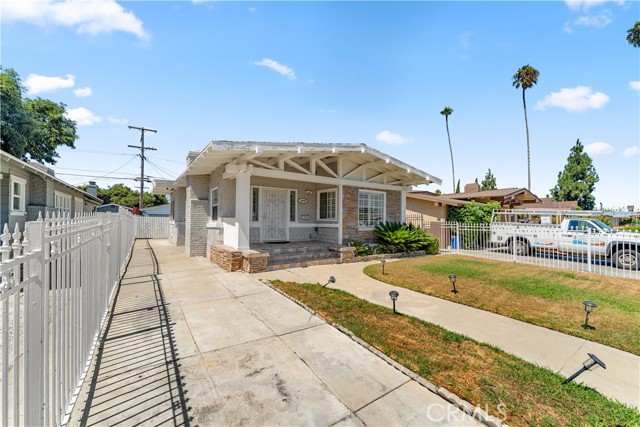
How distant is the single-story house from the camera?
902 cm

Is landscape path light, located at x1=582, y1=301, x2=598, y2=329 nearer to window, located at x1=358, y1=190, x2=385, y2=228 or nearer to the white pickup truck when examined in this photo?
the white pickup truck

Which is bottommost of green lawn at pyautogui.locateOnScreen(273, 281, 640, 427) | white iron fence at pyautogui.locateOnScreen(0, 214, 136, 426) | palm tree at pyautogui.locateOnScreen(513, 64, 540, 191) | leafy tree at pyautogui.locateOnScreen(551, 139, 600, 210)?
green lawn at pyautogui.locateOnScreen(273, 281, 640, 427)

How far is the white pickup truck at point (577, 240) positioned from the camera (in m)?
9.73

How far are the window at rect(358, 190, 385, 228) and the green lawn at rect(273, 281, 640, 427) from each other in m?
7.64

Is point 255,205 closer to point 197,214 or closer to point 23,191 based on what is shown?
point 197,214

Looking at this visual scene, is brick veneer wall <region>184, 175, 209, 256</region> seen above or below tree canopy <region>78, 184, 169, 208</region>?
below

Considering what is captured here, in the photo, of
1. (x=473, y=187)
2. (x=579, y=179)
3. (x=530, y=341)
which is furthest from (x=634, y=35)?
(x=579, y=179)

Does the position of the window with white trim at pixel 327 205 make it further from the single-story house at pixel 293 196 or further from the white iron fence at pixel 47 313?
the white iron fence at pixel 47 313

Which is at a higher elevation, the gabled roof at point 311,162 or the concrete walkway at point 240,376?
the gabled roof at point 311,162

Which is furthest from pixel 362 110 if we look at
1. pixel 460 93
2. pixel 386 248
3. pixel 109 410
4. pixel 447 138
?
pixel 447 138

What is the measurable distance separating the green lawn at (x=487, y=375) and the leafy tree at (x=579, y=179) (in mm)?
43769

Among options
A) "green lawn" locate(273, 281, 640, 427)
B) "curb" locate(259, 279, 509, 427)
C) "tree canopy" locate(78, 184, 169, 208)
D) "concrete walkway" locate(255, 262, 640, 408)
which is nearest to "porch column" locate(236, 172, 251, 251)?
"concrete walkway" locate(255, 262, 640, 408)

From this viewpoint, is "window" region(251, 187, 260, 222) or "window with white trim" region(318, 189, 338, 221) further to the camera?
"window with white trim" region(318, 189, 338, 221)

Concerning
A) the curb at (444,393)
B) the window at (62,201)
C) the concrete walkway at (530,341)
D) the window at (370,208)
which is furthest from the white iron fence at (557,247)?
the window at (62,201)
